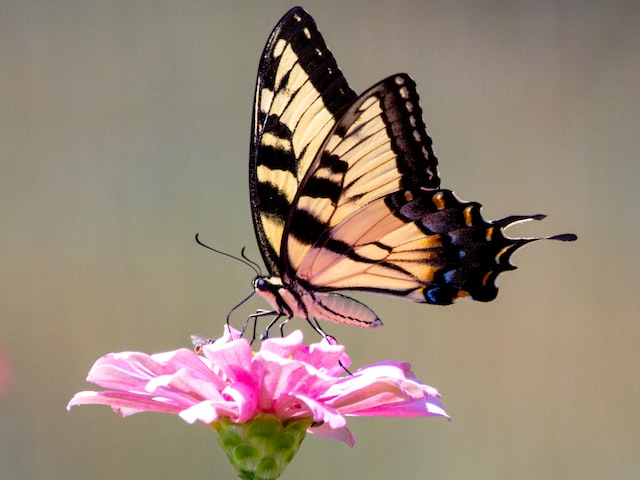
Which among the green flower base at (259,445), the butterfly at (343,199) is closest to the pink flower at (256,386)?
the green flower base at (259,445)

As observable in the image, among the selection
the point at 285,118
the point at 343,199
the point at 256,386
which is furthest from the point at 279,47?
the point at 256,386

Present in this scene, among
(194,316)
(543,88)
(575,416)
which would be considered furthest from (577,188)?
(194,316)

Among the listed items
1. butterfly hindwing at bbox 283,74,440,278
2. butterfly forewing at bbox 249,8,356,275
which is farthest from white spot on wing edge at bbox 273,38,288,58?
butterfly hindwing at bbox 283,74,440,278

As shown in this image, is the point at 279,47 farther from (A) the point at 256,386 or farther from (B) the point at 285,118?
(A) the point at 256,386

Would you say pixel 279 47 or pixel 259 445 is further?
pixel 279 47

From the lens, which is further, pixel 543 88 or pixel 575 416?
pixel 543 88

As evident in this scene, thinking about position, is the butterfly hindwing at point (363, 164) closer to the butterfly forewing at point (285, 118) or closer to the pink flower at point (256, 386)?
the butterfly forewing at point (285, 118)

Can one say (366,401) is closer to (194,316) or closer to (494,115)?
(194,316)
